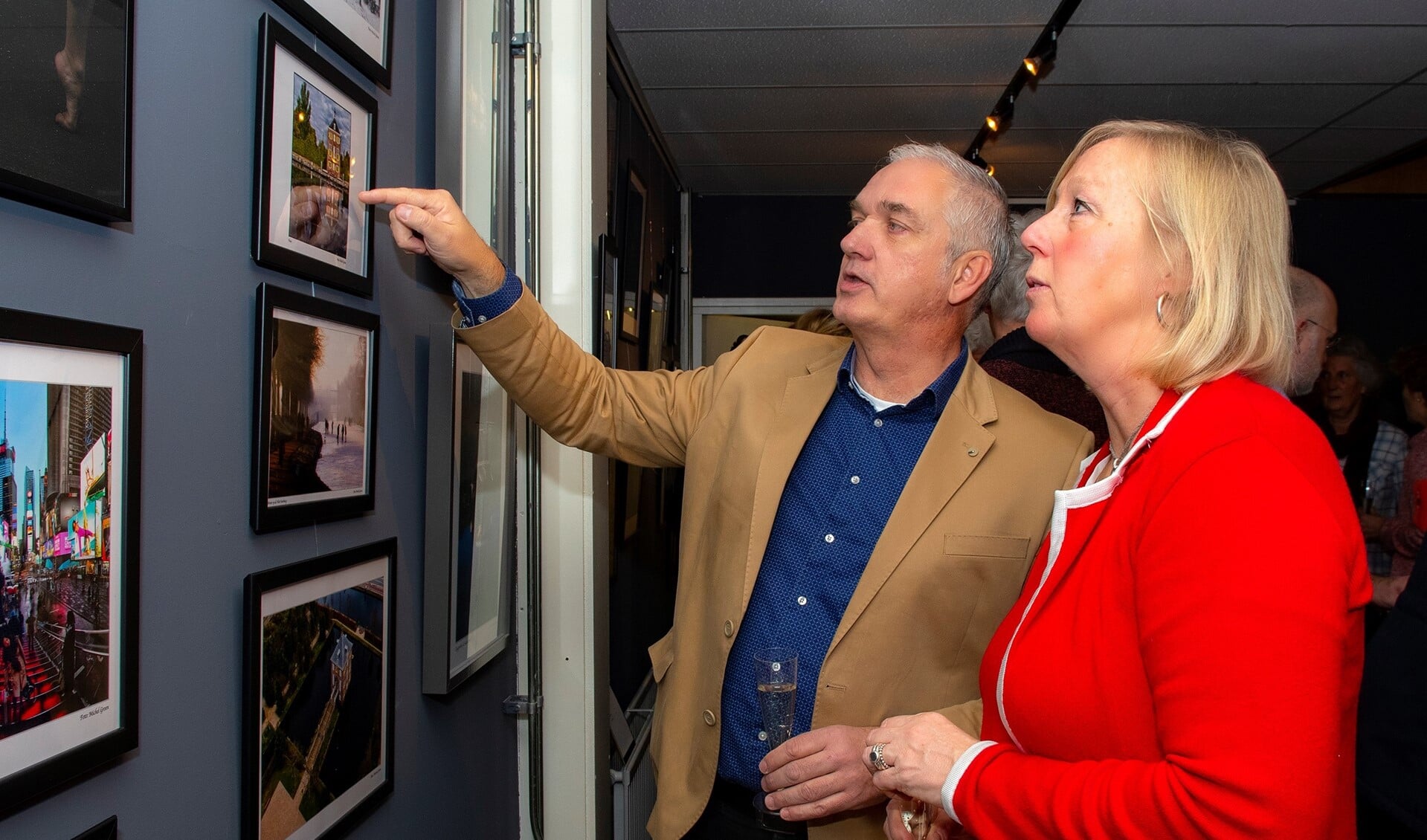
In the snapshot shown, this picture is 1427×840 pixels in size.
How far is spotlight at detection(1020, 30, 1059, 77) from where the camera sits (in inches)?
155

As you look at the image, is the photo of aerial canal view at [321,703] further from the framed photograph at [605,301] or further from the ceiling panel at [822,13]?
the ceiling panel at [822,13]

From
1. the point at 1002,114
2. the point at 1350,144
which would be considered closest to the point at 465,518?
the point at 1002,114

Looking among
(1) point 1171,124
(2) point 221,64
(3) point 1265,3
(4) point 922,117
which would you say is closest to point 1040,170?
(4) point 922,117

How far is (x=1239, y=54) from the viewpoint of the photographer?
166 inches

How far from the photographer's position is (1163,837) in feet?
3.11

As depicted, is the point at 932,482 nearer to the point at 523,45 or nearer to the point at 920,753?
the point at 920,753

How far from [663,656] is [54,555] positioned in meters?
1.21

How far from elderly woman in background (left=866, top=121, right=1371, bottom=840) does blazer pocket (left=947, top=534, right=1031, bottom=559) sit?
396 mm

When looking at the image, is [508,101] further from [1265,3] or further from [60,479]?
[1265,3]

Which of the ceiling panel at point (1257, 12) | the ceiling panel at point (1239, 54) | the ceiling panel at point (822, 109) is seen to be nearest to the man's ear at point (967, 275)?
the ceiling panel at point (1257, 12)

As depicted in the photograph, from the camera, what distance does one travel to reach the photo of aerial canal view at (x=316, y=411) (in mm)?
1269

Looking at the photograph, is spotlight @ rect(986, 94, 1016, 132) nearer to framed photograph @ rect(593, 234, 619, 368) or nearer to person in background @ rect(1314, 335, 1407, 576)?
person in background @ rect(1314, 335, 1407, 576)

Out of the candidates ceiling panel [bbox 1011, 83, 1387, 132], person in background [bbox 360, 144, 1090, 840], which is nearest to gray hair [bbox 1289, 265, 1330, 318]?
person in background [bbox 360, 144, 1090, 840]

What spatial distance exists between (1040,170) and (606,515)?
4.81 m
